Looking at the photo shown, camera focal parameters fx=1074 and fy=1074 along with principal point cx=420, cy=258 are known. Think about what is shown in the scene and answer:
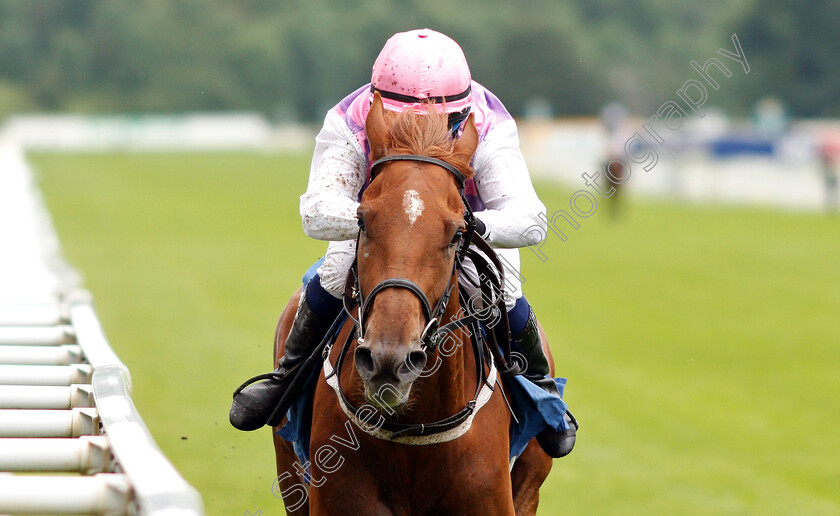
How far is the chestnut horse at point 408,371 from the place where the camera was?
2.78 metres

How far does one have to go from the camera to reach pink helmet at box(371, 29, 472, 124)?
337 centimetres

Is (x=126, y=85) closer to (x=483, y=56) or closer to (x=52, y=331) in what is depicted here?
(x=483, y=56)

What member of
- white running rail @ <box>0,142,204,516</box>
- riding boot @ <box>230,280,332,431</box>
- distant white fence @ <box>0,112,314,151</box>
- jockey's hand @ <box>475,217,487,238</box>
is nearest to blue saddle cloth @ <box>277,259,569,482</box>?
riding boot @ <box>230,280,332,431</box>

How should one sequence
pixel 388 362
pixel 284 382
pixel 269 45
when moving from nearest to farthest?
pixel 388 362
pixel 284 382
pixel 269 45

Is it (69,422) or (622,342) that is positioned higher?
(622,342)

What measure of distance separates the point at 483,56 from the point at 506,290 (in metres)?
68.3

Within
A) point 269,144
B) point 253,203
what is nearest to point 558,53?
point 269,144

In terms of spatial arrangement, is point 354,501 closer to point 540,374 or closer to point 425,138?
point 540,374

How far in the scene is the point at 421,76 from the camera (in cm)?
337

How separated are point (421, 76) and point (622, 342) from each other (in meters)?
7.53

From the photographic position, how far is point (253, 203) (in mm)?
25781

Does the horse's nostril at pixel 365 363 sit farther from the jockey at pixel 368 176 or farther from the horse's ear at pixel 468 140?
the horse's ear at pixel 468 140

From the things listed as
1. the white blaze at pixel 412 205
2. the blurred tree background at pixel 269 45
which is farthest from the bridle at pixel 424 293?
the blurred tree background at pixel 269 45

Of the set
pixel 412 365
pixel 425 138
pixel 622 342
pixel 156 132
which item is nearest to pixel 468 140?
pixel 425 138
